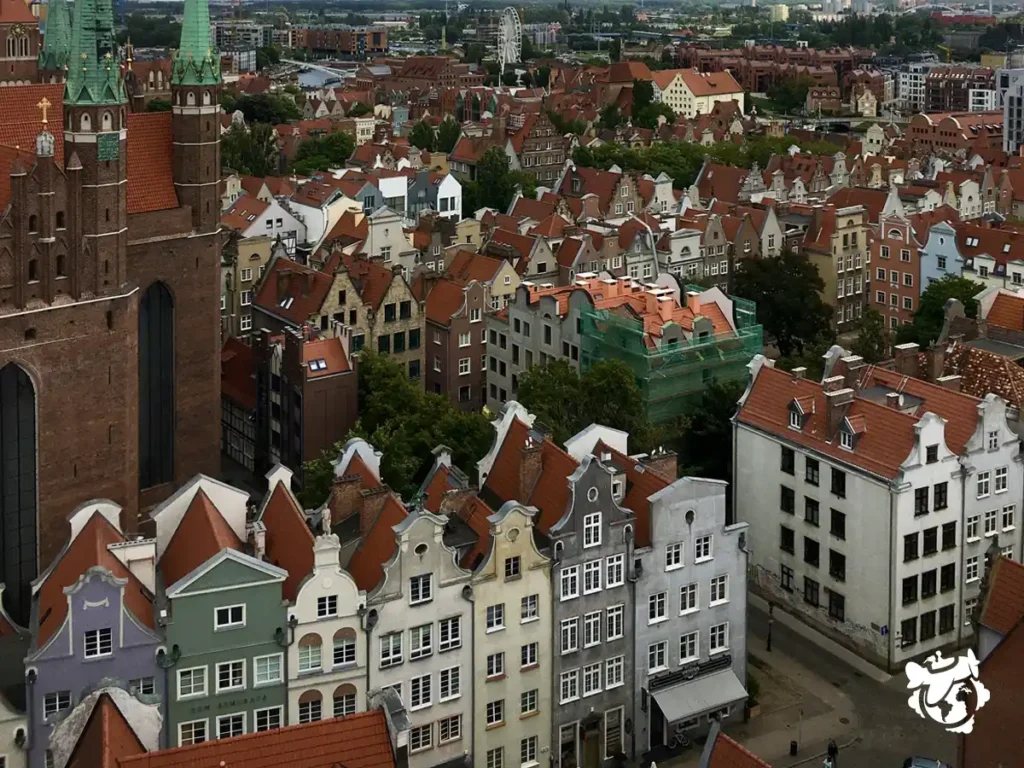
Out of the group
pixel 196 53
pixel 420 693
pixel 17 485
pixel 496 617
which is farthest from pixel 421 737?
pixel 196 53

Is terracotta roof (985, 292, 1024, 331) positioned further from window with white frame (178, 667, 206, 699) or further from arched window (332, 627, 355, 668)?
window with white frame (178, 667, 206, 699)

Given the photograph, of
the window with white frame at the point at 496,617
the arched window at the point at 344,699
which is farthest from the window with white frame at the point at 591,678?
the arched window at the point at 344,699

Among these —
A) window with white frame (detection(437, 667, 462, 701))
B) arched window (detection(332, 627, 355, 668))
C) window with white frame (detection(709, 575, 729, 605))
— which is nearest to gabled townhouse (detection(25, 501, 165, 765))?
arched window (detection(332, 627, 355, 668))

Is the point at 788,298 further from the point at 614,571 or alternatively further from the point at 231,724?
the point at 231,724

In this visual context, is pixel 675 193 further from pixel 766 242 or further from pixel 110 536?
pixel 110 536

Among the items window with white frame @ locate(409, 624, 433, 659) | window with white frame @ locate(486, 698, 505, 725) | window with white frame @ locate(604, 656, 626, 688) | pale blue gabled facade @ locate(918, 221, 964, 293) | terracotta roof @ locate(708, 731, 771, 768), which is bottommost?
window with white frame @ locate(486, 698, 505, 725)

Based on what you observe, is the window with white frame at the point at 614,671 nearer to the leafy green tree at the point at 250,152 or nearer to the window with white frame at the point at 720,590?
the window with white frame at the point at 720,590

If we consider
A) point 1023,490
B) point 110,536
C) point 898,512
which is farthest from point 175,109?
point 1023,490
